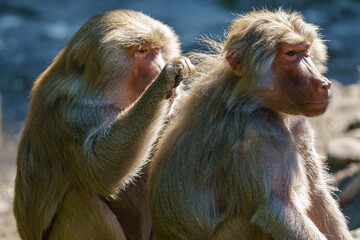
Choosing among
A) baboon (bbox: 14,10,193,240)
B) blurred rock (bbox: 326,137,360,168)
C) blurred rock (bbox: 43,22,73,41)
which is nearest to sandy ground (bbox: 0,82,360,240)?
blurred rock (bbox: 326,137,360,168)

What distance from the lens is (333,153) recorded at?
9023mm

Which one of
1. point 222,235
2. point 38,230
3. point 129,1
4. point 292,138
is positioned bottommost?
point 129,1

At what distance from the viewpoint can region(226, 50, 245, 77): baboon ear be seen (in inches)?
202

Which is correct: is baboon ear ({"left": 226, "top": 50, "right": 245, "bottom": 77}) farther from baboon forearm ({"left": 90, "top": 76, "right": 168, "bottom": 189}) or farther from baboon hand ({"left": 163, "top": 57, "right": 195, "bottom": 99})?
baboon forearm ({"left": 90, "top": 76, "right": 168, "bottom": 189})

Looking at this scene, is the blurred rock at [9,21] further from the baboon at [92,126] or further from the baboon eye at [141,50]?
the baboon eye at [141,50]

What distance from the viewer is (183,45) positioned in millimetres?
13922

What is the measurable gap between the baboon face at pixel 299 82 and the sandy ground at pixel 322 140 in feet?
11.5

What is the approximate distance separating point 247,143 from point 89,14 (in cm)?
1210

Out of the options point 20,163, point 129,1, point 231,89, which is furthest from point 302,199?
point 129,1

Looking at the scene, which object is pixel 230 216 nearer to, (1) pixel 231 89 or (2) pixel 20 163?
(1) pixel 231 89

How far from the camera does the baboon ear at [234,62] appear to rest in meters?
5.14

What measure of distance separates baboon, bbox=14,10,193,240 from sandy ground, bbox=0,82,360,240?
8.88 feet

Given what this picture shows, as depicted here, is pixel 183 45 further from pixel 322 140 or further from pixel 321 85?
pixel 321 85

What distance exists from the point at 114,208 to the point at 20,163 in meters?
1.09
